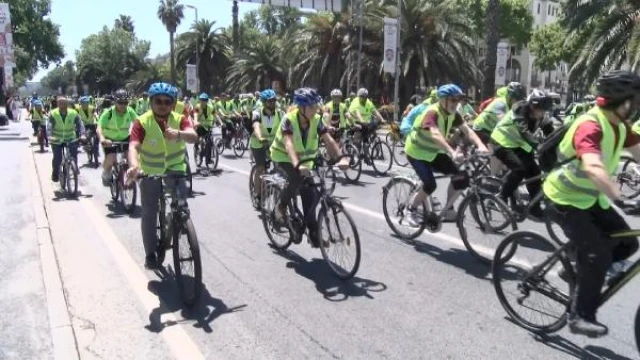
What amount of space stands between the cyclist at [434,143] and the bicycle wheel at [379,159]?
629 centimetres

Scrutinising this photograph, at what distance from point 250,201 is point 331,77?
25.7 meters

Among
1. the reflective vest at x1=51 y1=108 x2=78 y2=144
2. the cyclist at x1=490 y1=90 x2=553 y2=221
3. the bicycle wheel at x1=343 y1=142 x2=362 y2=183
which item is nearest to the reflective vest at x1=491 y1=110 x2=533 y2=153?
the cyclist at x1=490 y1=90 x2=553 y2=221

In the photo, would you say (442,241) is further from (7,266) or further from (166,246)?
(7,266)

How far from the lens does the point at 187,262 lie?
533cm

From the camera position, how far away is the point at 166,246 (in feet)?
19.3

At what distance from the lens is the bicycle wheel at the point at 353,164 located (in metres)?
12.6

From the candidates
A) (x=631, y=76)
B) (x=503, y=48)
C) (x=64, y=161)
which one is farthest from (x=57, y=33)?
(x=631, y=76)

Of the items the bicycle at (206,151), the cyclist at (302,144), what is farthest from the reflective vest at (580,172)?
the bicycle at (206,151)

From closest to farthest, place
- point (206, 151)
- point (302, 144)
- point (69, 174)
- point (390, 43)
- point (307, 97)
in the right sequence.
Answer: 1. point (307, 97)
2. point (302, 144)
3. point (69, 174)
4. point (206, 151)
5. point (390, 43)

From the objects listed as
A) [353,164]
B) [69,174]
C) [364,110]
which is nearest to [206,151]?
[353,164]

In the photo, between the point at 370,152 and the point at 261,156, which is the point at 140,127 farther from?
the point at 370,152

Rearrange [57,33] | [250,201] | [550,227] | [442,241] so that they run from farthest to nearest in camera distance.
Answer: [57,33], [250,201], [442,241], [550,227]

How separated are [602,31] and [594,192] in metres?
17.8

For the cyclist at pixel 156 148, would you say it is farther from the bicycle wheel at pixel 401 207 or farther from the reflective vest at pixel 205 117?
the reflective vest at pixel 205 117
